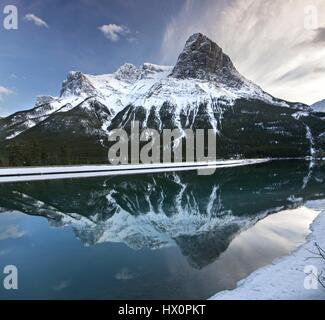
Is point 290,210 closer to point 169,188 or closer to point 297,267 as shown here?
point 297,267

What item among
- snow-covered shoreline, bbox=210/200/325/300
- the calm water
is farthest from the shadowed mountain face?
snow-covered shoreline, bbox=210/200/325/300

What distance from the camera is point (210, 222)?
20.9 metres

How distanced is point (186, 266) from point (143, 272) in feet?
5.45

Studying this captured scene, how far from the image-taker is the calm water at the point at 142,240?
1126 cm

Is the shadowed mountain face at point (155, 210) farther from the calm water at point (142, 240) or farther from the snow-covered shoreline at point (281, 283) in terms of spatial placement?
the snow-covered shoreline at point (281, 283)

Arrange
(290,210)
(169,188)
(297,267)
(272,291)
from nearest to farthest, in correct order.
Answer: (272,291), (297,267), (290,210), (169,188)

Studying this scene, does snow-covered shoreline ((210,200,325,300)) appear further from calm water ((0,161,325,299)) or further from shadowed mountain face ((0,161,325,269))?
shadowed mountain face ((0,161,325,269))

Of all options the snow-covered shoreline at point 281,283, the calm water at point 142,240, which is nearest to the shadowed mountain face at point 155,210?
the calm water at point 142,240

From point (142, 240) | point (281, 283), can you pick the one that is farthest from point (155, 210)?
point (281, 283)

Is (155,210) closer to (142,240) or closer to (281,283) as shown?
(142,240)

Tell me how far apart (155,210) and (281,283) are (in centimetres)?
1563

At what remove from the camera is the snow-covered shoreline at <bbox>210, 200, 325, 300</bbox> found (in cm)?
916

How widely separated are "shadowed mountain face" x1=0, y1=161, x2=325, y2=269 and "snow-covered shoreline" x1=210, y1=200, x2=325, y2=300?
2.66 metres
